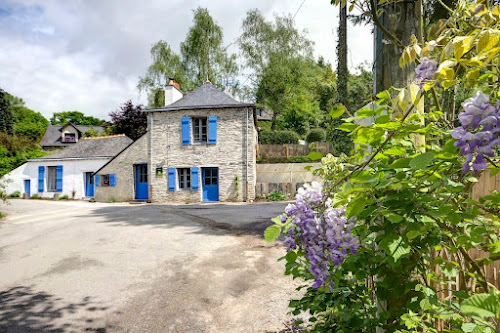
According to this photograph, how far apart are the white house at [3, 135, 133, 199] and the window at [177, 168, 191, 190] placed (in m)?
6.53

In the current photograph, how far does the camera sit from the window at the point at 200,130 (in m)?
16.9

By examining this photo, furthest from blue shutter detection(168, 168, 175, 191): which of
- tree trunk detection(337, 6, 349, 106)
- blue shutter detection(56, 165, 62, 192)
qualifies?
blue shutter detection(56, 165, 62, 192)

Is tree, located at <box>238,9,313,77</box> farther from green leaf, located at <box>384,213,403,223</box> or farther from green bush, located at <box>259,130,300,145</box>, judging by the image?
green leaf, located at <box>384,213,403,223</box>

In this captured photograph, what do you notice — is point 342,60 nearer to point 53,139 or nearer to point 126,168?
point 126,168

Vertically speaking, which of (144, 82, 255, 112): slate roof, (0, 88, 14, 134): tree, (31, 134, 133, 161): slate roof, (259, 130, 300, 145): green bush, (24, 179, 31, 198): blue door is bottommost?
(24, 179, 31, 198): blue door

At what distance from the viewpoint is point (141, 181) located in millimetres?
17766

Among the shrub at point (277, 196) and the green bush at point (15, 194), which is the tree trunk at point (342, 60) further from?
the green bush at point (15, 194)

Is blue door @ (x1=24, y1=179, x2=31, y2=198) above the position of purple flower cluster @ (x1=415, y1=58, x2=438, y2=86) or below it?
below

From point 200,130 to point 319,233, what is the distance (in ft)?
52.5

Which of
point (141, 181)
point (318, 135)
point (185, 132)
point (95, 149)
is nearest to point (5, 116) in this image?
point (95, 149)

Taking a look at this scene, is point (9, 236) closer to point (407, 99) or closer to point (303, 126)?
point (407, 99)

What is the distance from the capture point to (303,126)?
2884 cm

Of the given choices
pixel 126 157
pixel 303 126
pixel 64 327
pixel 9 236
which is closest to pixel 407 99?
pixel 64 327

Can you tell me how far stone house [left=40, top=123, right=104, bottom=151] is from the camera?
105 ft
